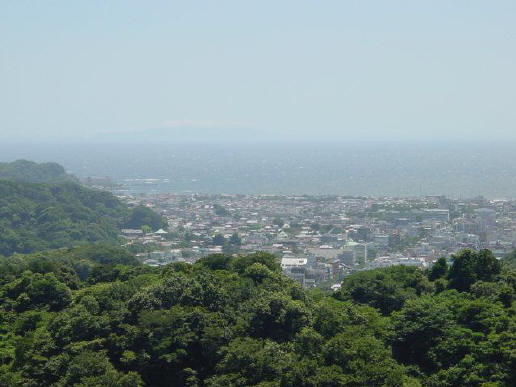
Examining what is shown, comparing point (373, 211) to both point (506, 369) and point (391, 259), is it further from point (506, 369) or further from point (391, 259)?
point (506, 369)

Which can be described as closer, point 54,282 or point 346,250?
point 54,282

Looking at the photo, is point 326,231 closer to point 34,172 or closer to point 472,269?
point 472,269

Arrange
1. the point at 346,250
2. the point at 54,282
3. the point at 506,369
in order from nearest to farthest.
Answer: the point at 506,369 → the point at 54,282 → the point at 346,250

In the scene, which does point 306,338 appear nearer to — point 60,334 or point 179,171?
point 60,334

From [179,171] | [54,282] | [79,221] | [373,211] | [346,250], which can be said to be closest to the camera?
[54,282]

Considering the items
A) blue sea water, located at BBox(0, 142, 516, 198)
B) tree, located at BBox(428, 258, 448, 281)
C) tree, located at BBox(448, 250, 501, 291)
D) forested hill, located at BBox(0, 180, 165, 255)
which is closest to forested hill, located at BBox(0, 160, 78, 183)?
blue sea water, located at BBox(0, 142, 516, 198)

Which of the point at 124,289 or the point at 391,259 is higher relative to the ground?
the point at 124,289

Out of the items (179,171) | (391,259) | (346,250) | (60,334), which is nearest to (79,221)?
(346,250)

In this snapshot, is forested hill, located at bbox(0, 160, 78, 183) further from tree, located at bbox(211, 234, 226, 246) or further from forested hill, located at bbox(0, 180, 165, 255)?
tree, located at bbox(211, 234, 226, 246)

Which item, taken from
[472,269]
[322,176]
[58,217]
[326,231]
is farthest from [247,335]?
[322,176]
